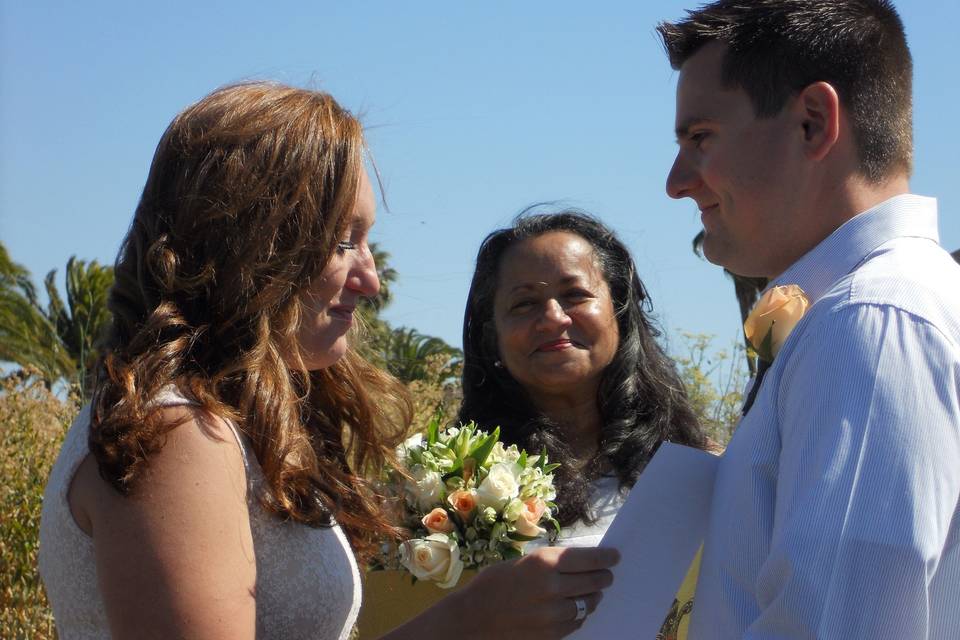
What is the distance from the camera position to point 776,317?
2.06 metres

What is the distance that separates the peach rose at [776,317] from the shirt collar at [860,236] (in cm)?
5

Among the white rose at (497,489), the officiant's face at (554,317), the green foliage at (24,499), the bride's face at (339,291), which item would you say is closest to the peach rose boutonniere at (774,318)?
the bride's face at (339,291)

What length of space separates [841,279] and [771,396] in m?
0.27

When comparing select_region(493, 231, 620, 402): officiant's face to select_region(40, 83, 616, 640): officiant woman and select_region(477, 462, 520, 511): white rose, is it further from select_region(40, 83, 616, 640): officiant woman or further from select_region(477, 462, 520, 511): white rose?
select_region(40, 83, 616, 640): officiant woman

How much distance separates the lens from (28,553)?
18.5 ft

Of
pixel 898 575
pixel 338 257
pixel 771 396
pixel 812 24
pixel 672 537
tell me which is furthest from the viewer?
pixel 338 257

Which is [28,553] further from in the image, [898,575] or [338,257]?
[898,575]

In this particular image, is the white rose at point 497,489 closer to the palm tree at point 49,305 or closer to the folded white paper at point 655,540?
the folded white paper at point 655,540

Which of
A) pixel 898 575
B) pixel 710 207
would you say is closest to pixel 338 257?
pixel 710 207

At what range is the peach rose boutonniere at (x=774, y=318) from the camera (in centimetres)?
205

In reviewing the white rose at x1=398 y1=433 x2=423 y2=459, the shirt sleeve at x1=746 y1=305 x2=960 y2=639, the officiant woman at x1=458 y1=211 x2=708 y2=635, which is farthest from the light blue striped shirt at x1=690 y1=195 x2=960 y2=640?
the officiant woman at x1=458 y1=211 x2=708 y2=635

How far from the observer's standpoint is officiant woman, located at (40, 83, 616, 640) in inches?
78.4

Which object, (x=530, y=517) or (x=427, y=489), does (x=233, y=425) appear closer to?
(x=427, y=489)

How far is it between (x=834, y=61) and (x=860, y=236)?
0.41 metres
